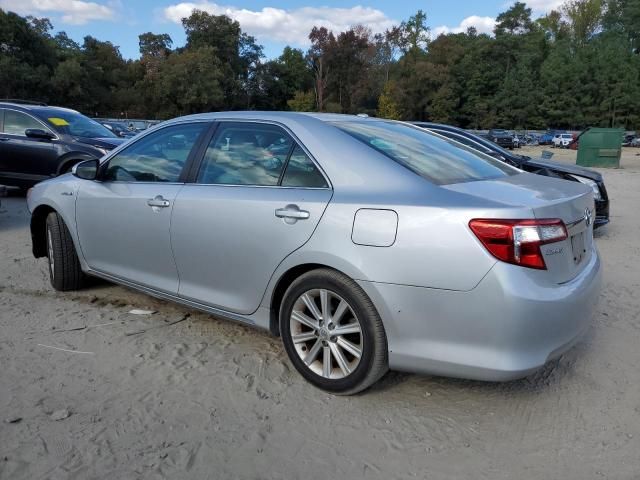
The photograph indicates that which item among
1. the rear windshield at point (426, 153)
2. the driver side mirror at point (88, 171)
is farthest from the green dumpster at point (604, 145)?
the driver side mirror at point (88, 171)

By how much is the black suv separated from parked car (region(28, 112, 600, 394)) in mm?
5464

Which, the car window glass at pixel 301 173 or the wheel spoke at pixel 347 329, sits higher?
the car window glass at pixel 301 173

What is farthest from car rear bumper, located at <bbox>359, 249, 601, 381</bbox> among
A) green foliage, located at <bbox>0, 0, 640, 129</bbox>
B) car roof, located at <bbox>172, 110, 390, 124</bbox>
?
green foliage, located at <bbox>0, 0, 640, 129</bbox>

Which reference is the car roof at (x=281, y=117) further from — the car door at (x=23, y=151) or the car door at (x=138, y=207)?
the car door at (x=23, y=151)

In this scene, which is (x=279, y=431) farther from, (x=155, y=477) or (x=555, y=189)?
(x=555, y=189)

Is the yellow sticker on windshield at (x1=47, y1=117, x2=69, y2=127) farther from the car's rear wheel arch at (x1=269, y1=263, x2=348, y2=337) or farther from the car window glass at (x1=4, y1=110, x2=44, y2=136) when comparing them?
the car's rear wheel arch at (x1=269, y1=263, x2=348, y2=337)

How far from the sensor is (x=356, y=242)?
2787 mm

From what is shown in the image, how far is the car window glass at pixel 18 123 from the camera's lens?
9.36 metres

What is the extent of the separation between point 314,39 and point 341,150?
256 feet

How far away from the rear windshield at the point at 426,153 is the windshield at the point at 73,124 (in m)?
7.19

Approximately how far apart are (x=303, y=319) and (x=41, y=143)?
780 centimetres

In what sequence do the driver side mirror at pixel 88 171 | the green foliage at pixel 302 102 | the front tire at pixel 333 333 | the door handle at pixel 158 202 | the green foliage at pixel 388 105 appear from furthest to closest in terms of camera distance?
the green foliage at pixel 388 105 < the green foliage at pixel 302 102 < the driver side mirror at pixel 88 171 < the door handle at pixel 158 202 < the front tire at pixel 333 333

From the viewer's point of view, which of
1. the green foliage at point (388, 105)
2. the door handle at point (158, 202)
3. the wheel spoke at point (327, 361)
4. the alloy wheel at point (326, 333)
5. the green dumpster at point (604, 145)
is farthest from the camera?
the green foliage at point (388, 105)

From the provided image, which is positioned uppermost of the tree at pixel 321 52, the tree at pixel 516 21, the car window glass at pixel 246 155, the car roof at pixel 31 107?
the tree at pixel 516 21
